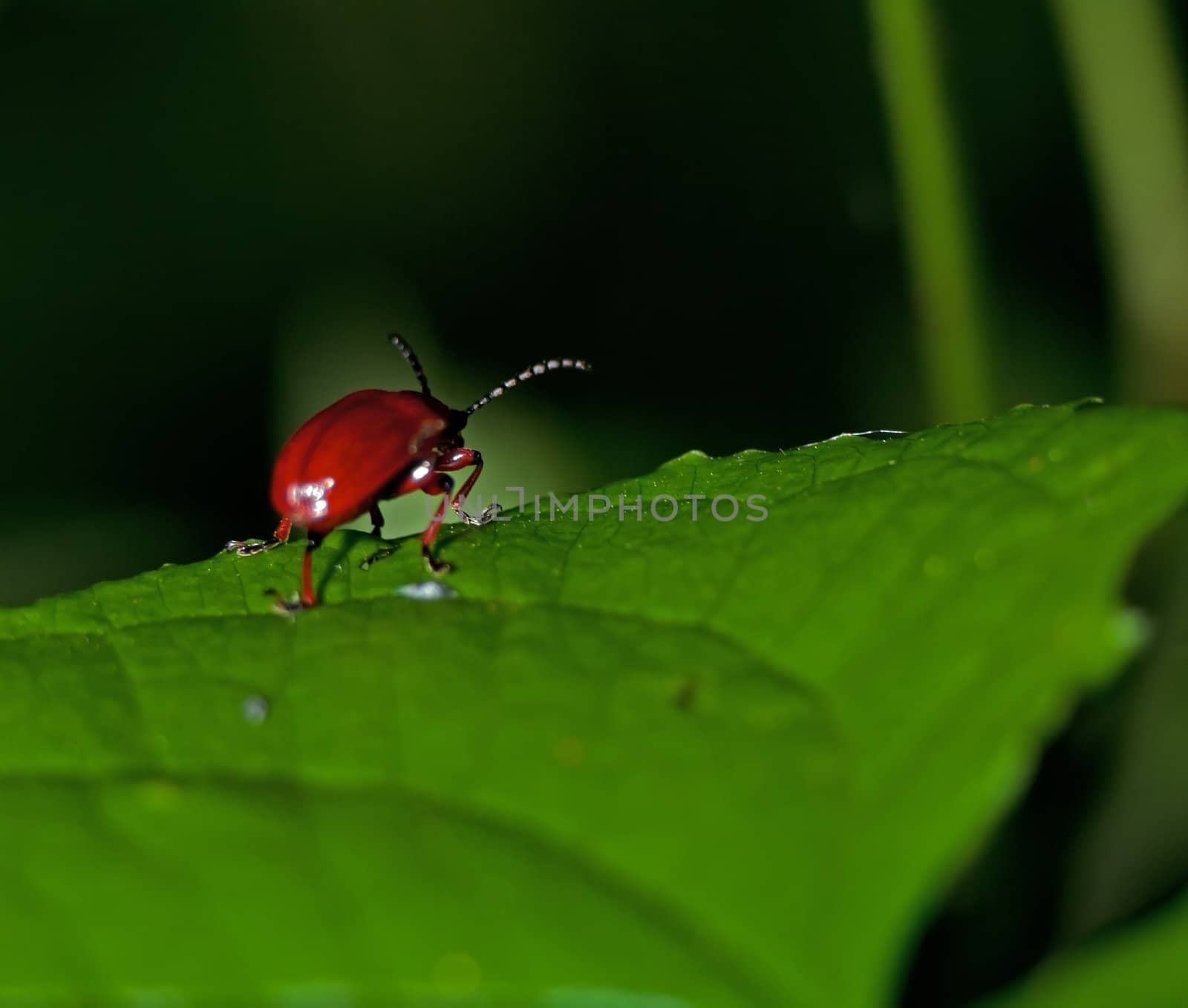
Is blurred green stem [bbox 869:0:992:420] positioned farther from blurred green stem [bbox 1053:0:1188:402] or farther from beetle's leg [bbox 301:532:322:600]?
beetle's leg [bbox 301:532:322:600]

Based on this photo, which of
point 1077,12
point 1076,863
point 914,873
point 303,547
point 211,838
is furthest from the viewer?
point 1077,12

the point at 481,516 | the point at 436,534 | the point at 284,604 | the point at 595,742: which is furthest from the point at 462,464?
the point at 595,742

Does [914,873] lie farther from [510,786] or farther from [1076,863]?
[1076,863]

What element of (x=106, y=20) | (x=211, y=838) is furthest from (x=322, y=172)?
(x=211, y=838)

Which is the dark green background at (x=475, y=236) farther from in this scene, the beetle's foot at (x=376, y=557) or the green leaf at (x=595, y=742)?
the green leaf at (x=595, y=742)

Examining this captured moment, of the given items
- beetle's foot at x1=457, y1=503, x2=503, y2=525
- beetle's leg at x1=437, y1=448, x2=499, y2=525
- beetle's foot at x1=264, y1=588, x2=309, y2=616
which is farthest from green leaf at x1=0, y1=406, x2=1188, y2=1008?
beetle's leg at x1=437, y1=448, x2=499, y2=525

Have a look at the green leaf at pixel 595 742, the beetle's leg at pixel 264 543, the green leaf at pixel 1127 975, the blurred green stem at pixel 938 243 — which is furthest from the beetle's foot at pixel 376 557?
the blurred green stem at pixel 938 243
